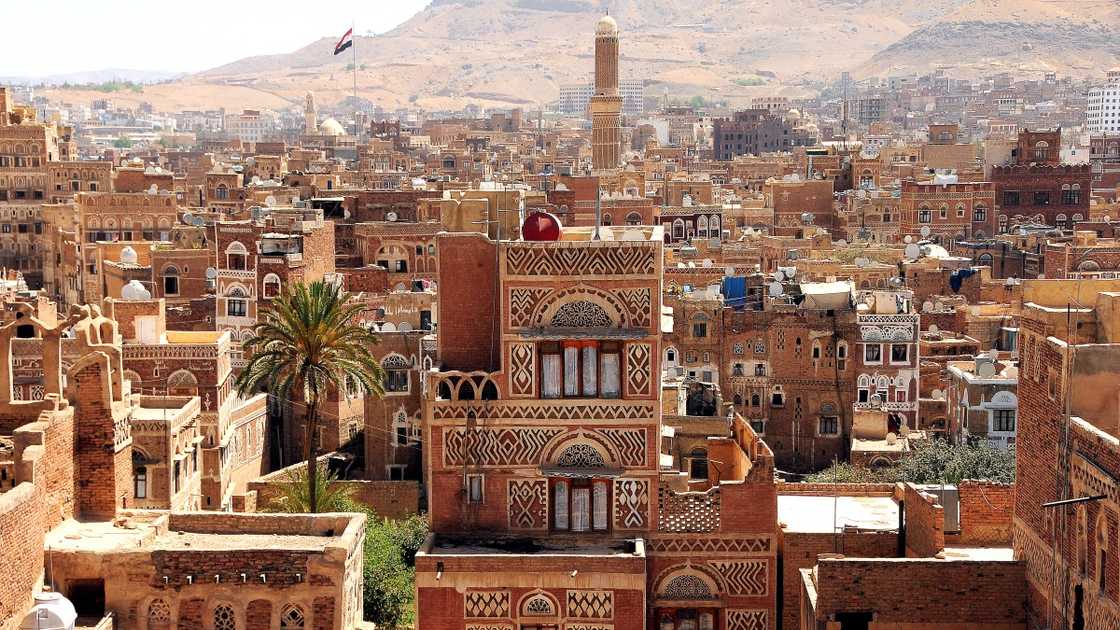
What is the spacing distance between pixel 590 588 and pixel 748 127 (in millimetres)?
152246

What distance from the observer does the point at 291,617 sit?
2242 centimetres

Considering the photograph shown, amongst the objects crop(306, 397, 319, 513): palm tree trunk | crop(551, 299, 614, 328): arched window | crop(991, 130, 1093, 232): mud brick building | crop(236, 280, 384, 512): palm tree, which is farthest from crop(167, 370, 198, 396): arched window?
crop(991, 130, 1093, 232): mud brick building

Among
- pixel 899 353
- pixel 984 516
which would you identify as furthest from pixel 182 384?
pixel 899 353

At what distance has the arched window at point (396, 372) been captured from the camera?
149 ft

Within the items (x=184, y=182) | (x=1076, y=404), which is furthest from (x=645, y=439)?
(x=184, y=182)

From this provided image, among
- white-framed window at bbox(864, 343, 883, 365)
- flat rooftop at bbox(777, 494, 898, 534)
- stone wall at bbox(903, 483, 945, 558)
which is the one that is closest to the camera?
stone wall at bbox(903, 483, 945, 558)

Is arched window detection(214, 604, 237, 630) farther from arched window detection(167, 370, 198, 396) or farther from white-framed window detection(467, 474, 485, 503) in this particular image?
arched window detection(167, 370, 198, 396)

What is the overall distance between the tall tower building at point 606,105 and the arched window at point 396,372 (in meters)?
58.0

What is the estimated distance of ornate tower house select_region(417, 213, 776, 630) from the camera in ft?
83.8

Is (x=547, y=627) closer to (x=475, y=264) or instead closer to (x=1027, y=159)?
(x=475, y=264)

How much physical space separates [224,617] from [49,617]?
2663mm

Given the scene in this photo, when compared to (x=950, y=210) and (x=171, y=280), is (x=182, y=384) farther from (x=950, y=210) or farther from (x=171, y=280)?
(x=950, y=210)

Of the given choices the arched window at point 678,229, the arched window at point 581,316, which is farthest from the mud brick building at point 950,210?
the arched window at point 581,316

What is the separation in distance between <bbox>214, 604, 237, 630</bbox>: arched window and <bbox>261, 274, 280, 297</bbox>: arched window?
96.3 feet
